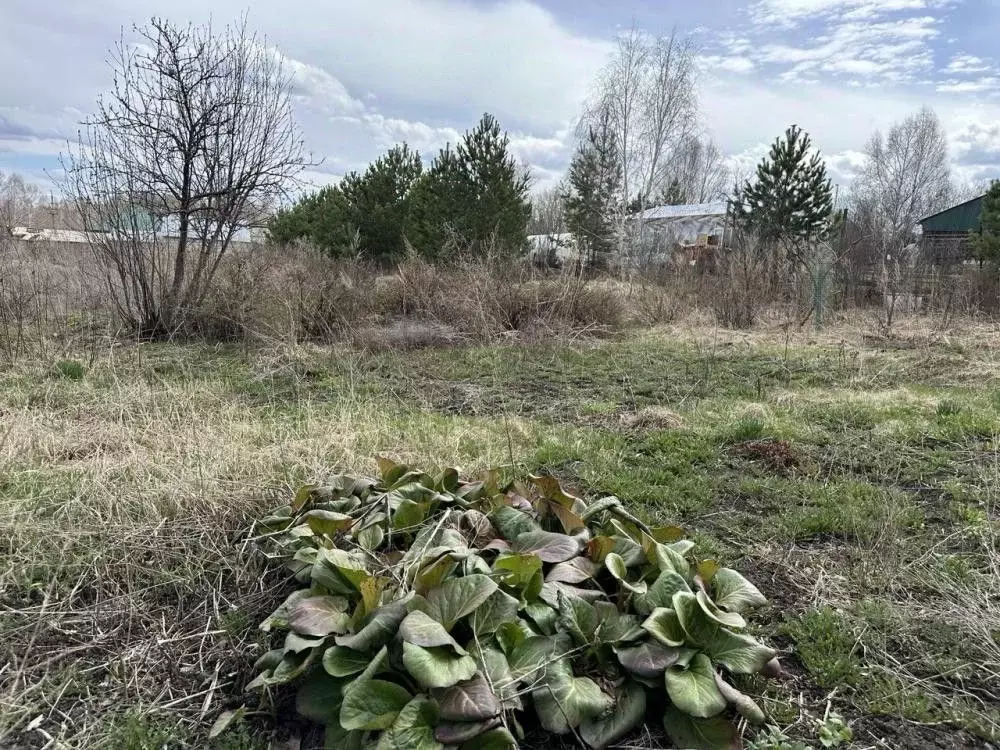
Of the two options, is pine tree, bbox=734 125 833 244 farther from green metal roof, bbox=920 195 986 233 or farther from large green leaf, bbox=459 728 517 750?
large green leaf, bbox=459 728 517 750

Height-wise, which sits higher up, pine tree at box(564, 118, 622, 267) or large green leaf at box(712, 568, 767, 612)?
pine tree at box(564, 118, 622, 267)

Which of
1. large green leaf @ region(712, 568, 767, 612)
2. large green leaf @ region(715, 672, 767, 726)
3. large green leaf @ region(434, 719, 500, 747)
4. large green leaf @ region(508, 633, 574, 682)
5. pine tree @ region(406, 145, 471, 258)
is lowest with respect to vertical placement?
large green leaf @ region(715, 672, 767, 726)

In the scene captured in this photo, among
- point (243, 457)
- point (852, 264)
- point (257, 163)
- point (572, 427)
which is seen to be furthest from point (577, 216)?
point (243, 457)

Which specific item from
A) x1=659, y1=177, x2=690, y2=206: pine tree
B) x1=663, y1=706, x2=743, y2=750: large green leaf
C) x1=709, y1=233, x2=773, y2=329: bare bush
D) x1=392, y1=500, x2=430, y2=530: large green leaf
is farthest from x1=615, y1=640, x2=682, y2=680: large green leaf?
x1=659, y1=177, x2=690, y2=206: pine tree

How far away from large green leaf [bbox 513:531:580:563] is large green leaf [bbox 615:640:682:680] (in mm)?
387

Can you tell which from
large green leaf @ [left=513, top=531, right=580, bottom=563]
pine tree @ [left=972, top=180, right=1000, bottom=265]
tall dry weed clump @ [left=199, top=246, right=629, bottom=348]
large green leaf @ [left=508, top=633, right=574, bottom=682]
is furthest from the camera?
pine tree @ [left=972, top=180, right=1000, bottom=265]

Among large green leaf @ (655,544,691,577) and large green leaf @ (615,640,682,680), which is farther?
large green leaf @ (655,544,691,577)

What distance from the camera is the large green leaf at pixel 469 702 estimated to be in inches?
58.9

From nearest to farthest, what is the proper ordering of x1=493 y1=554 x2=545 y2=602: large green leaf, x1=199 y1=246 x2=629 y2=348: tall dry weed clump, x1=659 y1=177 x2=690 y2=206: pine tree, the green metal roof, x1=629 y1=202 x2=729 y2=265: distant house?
x1=493 y1=554 x2=545 y2=602: large green leaf
x1=199 y1=246 x2=629 y2=348: tall dry weed clump
x1=629 y1=202 x2=729 y2=265: distant house
the green metal roof
x1=659 y1=177 x2=690 y2=206: pine tree

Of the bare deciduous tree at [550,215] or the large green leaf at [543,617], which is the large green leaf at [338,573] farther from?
the bare deciduous tree at [550,215]

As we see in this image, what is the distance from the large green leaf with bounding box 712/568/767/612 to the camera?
1.95 metres

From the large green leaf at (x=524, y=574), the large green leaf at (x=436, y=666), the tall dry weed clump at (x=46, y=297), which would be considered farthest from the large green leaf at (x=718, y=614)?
the tall dry weed clump at (x=46, y=297)

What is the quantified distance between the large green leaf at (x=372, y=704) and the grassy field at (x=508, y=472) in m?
0.35

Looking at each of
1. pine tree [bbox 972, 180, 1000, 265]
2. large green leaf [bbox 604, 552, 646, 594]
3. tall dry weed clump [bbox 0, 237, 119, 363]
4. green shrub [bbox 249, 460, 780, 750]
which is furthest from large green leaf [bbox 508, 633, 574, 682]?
pine tree [bbox 972, 180, 1000, 265]
